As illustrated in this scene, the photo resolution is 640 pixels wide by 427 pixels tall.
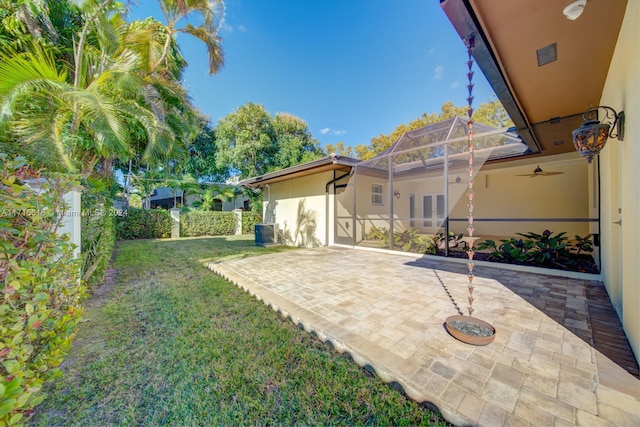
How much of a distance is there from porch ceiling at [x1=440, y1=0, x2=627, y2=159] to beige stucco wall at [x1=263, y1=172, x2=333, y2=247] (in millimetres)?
6376

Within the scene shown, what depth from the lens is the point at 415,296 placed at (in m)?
3.91

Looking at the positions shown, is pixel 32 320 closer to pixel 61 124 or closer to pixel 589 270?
pixel 61 124

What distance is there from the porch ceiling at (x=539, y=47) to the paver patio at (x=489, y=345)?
284 cm

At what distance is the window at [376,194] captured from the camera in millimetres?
10641

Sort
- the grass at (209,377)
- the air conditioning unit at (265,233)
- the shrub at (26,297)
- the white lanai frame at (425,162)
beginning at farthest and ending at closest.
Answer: the air conditioning unit at (265,233) → the white lanai frame at (425,162) → the grass at (209,377) → the shrub at (26,297)

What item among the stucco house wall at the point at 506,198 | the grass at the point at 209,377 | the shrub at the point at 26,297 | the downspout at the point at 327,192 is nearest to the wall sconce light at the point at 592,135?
the grass at the point at 209,377

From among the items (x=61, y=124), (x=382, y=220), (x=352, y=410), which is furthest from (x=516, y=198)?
(x=61, y=124)

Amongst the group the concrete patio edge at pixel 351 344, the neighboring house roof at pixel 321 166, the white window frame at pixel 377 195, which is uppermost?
the neighboring house roof at pixel 321 166

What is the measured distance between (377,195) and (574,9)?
874cm

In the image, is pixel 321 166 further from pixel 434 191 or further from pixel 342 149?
pixel 342 149

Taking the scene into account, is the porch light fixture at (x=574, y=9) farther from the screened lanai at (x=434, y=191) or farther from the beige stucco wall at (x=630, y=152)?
the screened lanai at (x=434, y=191)

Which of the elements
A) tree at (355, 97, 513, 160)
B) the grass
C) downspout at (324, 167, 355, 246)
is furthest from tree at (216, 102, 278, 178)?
the grass

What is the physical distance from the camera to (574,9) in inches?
87.0

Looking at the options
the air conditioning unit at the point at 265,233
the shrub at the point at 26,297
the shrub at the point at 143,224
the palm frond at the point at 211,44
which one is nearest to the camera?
the shrub at the point at 26,297
